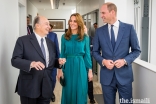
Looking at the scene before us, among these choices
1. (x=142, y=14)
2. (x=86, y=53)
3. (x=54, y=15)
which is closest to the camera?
(x=86, y=53)

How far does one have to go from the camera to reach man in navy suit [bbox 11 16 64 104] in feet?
6.83

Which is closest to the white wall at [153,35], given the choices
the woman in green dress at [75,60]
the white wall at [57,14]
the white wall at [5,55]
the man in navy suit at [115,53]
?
the woman in green dress at [75,60]

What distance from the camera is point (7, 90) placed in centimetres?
262

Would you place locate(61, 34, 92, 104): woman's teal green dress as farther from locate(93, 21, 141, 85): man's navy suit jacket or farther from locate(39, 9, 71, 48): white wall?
locate(39, 9, 71, 48): white wall

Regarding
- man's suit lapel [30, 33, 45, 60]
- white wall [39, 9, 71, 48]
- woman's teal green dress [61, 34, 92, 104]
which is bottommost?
woman's teal green dress [61, 34, 92, 104]

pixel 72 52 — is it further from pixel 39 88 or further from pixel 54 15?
pixel 54 15

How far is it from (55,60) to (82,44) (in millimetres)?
454

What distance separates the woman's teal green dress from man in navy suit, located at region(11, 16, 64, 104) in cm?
41

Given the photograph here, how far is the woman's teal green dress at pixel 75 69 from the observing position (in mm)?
Result: 2678

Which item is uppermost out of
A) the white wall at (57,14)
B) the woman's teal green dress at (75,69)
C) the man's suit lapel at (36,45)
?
the white wall at (57,14)

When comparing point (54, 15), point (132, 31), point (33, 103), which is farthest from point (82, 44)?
point (54, 15)

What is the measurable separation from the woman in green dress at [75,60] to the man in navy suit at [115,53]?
452 millimetres

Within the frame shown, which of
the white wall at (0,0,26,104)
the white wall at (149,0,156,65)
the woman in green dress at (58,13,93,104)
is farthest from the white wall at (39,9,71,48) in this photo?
the woman in green dress at (58,13,93,104)

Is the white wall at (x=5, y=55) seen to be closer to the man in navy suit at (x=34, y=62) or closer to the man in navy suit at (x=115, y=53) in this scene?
the man in navy suit at (x=34, y=62)
